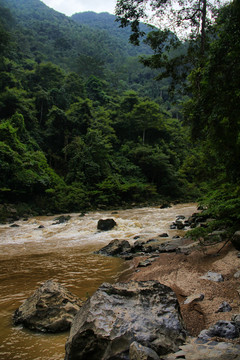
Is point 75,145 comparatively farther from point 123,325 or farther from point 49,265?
point 123,325

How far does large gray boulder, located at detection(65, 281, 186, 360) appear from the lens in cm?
254

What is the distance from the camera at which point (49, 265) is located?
7.40 metres

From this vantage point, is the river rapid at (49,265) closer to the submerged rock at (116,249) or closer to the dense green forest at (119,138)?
the submerged rock at (116,249)

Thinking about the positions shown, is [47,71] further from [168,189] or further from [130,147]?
[168,189]

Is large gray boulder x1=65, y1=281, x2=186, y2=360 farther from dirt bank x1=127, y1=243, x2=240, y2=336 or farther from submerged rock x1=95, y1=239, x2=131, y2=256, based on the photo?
submerged rock x1=95, y1=239, x2=131, y2=256

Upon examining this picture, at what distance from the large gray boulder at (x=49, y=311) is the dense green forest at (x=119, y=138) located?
4157 millimetres

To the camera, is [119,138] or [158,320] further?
[119,138]

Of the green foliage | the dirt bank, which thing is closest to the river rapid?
the dirt bank

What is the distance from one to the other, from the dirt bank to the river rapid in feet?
3.69

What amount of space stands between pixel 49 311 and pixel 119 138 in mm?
37349

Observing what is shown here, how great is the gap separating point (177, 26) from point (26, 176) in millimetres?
17256

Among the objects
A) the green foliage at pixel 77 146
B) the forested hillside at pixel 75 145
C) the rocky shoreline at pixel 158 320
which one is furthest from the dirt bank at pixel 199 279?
the forested hillside at pixel 75 145

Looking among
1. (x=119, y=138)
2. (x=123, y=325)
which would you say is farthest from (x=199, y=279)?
(x=119, y=138)

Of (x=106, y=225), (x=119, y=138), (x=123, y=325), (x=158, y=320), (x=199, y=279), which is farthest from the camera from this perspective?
(x=119, y=138)
